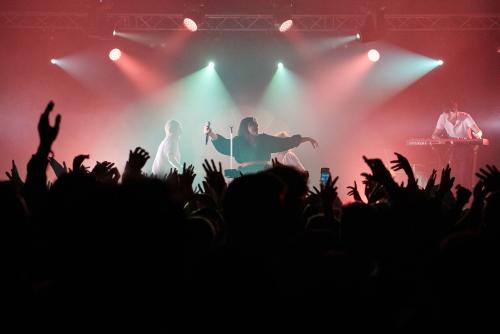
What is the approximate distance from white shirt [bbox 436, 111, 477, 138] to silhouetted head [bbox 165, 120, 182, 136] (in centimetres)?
611

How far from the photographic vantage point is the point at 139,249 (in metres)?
1.56

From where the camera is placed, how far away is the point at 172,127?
40.6 feet

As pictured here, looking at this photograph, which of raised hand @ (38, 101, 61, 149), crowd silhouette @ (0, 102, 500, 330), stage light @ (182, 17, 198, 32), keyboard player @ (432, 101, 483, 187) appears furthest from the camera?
stage light @ (182, 17, 198, 32)

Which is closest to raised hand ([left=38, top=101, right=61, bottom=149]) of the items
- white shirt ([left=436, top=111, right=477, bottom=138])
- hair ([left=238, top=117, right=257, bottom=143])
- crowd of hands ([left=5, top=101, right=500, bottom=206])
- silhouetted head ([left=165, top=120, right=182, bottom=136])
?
crowd of hands ([left=5, top=101, right=500, bottom=206])

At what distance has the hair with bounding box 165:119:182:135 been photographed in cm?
1234

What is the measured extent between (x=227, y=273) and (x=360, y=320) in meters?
0.48

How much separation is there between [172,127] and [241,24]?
10.0 ft

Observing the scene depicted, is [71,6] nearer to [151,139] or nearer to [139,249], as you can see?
[151,139]

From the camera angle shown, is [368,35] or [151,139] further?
[151,139]

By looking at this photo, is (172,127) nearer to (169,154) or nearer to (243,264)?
(169,154)

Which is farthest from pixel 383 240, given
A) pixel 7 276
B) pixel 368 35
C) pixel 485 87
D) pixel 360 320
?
pixel 485 87

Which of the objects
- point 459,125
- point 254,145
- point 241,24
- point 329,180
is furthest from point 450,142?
point 329,180

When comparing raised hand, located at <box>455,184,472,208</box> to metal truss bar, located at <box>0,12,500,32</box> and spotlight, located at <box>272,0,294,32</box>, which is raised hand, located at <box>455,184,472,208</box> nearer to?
spotlight, located at <box>272,0,294,32</box>

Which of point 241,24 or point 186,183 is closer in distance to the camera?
point 186,183
